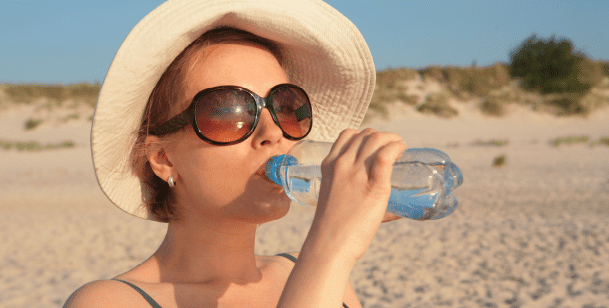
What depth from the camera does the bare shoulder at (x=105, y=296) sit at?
1321 mm

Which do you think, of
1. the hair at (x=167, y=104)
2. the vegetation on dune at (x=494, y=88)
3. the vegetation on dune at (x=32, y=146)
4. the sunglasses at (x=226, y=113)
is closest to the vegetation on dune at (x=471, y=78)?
the vegetation on dune at (x=494, y=88)

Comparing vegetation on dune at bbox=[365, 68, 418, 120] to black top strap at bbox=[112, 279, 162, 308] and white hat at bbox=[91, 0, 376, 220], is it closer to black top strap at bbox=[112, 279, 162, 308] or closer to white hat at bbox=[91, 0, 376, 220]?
white hat at bbox=[91, 0, 376, 220]

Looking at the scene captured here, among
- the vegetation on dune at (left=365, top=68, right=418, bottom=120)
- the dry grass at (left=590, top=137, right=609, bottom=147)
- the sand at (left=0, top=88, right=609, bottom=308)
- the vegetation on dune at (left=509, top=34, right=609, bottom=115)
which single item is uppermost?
the vegetation on dune at (left=509, top=34, right=609, bottom=115)

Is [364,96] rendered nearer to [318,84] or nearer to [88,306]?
[318,84]

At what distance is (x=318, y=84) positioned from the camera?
2.09m

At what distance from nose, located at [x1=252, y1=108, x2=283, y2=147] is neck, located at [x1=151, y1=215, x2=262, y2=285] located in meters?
0.35

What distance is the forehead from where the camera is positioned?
155cm

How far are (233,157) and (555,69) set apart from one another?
109 ft

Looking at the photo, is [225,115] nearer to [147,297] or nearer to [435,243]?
[147,297]

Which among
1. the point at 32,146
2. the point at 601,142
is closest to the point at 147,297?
the point at 601,142

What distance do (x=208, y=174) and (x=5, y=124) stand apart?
30.9 metres

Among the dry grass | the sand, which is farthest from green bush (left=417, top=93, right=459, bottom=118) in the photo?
the sand

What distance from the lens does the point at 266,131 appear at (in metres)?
1.57

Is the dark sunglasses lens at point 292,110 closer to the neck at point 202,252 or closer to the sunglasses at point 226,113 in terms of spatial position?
the sunglasses at point 226,113
